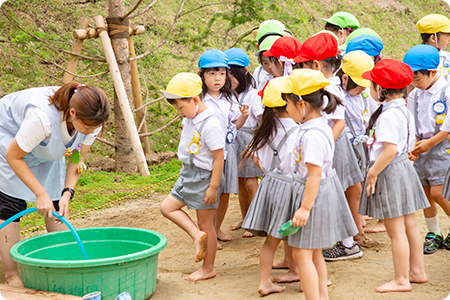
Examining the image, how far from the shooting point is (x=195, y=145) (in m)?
3.01

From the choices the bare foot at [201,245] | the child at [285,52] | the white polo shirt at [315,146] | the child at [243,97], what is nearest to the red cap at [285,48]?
the child at [285,52]

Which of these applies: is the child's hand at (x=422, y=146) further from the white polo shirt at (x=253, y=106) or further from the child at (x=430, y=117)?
the white polo shirt at (x=253, y=106)

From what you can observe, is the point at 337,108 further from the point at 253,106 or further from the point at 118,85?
the point at 118,85

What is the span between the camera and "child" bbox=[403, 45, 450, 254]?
10.2 feet

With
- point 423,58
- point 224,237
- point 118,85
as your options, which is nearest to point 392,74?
point 423,58

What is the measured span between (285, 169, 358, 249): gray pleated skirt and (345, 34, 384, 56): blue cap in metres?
1.59

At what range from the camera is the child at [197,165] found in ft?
9.61

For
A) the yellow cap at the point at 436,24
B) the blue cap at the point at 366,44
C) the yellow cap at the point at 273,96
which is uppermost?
the yellow cap at the point at 436,24

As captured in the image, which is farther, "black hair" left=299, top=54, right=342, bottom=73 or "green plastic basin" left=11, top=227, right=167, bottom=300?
"black hair" left=299, top=54, right=342, bottom=73

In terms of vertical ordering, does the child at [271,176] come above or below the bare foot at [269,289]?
above

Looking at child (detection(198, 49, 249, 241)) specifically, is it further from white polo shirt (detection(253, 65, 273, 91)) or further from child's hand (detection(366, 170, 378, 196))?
child's hand (detection(366, 170, 378, 196))

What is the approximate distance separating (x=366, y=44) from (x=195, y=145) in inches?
69.1

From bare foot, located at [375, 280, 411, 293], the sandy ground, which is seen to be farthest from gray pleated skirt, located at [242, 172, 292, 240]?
bare foot, located at [375, 280, 411, 293]

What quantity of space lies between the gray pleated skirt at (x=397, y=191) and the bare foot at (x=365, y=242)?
0.88 metres
